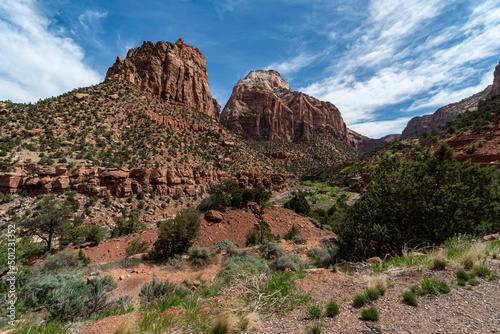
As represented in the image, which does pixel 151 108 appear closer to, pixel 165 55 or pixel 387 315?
pixel 165 55

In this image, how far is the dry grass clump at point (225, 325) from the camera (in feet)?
9.69

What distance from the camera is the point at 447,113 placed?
440 ft

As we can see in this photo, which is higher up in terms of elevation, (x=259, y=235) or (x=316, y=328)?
(x=316, y=328)

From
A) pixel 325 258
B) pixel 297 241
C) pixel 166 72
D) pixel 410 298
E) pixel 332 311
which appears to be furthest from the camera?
pixel 166 72

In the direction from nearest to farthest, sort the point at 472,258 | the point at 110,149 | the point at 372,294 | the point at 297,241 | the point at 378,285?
the point at 372,294 < the point at 378,285 < the point at 472,258 < the point at 297,241 < the point at 110,149

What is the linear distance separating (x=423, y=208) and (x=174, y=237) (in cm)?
1227

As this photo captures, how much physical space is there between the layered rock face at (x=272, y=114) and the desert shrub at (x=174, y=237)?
100139 millimetres

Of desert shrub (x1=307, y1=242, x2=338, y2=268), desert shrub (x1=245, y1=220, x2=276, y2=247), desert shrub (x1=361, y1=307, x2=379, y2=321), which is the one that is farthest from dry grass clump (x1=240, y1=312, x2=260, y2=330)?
desert shrub (x1=245, y1=220, x2=276, y2=247)

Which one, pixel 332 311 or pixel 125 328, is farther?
pixel 332 311

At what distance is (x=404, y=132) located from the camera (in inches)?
7200

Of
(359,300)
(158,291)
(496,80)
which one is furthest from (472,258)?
(496,80)

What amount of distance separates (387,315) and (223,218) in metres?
13.3

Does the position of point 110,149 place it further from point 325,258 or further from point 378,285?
point 378,285

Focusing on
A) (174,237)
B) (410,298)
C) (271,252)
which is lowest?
(271,252)
